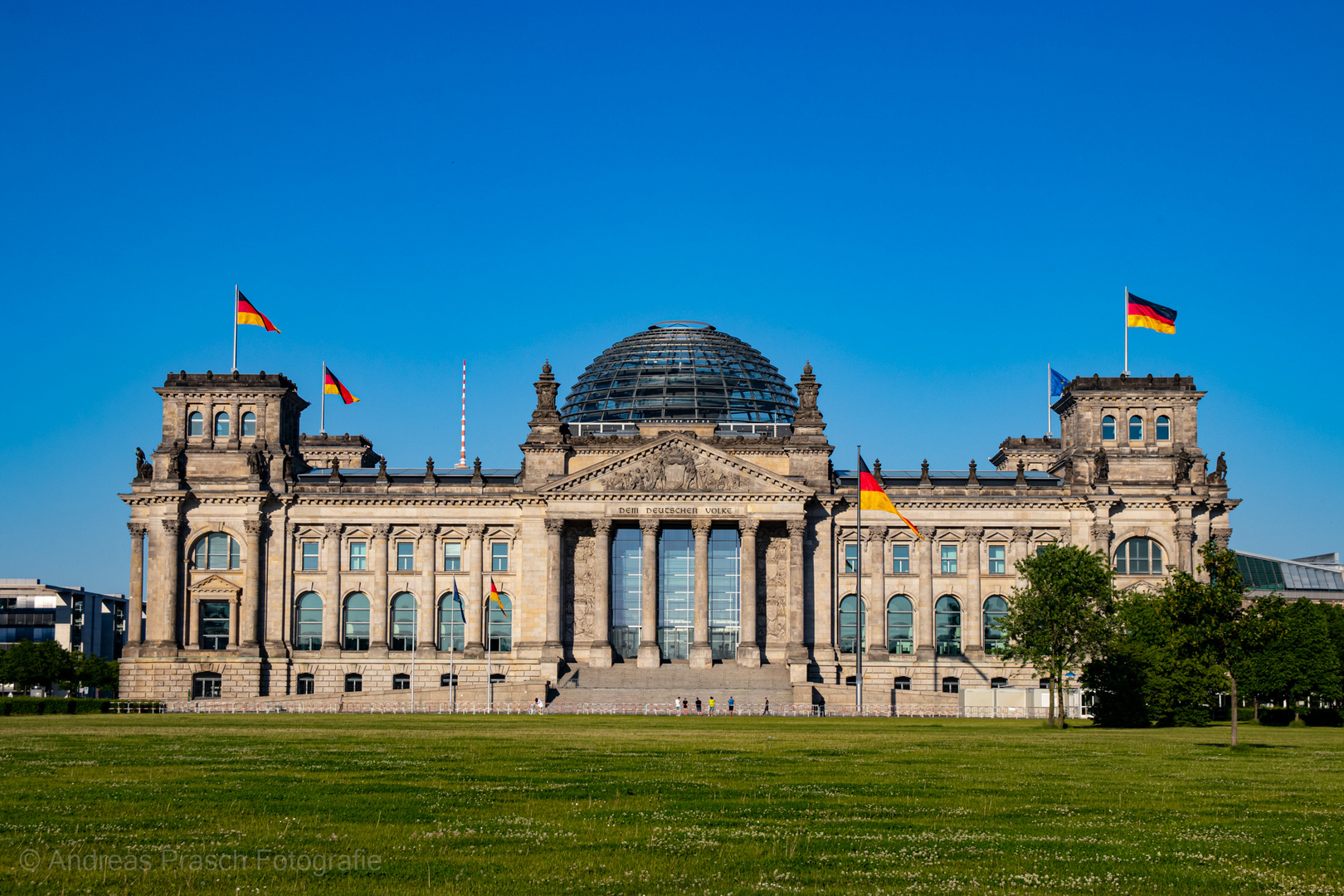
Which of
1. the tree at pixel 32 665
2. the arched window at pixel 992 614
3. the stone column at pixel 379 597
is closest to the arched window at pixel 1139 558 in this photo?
the arched window at pixel 992 614

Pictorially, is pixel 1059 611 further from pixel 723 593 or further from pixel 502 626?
pixel 502 626

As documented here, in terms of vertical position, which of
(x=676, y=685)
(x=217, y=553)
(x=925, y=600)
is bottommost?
(x=676, y=685)

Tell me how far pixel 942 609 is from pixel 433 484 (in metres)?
40.7

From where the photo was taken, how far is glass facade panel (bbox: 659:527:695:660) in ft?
362

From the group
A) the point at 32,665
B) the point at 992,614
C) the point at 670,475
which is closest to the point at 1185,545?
the point at 992,614

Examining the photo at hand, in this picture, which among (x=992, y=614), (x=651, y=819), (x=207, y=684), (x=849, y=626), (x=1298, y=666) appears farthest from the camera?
(x=849, y=626)

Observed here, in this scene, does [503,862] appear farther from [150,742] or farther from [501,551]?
[501,551]

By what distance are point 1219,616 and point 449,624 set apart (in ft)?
224

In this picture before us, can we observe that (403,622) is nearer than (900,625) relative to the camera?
No

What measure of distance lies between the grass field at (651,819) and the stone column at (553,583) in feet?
195

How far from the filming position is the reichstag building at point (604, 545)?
10681 centimetres

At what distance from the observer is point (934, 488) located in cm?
11075

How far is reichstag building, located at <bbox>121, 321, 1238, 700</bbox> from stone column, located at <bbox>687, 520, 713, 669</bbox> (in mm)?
185

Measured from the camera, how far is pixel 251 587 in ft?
360
